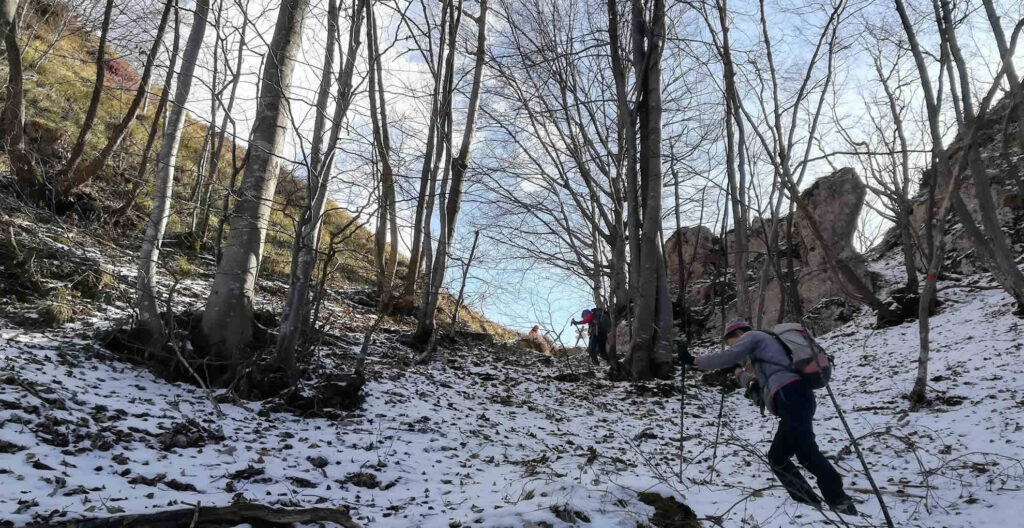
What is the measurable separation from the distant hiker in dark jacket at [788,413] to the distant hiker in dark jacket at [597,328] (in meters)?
7.21

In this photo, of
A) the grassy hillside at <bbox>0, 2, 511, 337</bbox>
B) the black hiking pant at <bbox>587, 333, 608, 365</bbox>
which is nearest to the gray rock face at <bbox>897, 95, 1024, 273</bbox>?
the black hiking pant at <bbox>587, 333, 608, 365</bbox>

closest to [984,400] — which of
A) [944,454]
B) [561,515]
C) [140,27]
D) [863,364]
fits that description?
[944,454]

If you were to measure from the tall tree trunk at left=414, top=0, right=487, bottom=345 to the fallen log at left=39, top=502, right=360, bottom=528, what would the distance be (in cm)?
627

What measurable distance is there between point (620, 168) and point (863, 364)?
596cm

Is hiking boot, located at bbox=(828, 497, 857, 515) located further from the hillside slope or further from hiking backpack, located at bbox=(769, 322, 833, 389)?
hiking backpack, located at bbox=(769, 322, 833, 389)

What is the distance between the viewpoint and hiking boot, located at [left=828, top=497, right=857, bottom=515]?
3.41m

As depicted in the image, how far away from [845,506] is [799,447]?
0.43 meters

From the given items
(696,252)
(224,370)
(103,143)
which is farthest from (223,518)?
(696,252)

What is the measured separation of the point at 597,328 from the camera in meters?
12.0

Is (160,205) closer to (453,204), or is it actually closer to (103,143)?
(453,204)

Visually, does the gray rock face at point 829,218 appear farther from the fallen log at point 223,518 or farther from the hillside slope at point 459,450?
the fallen log at point 223,518

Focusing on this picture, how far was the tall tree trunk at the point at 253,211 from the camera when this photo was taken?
16.9 ft

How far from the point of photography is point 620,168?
36.7ft

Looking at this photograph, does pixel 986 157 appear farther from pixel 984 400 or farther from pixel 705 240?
pixel 984 400
